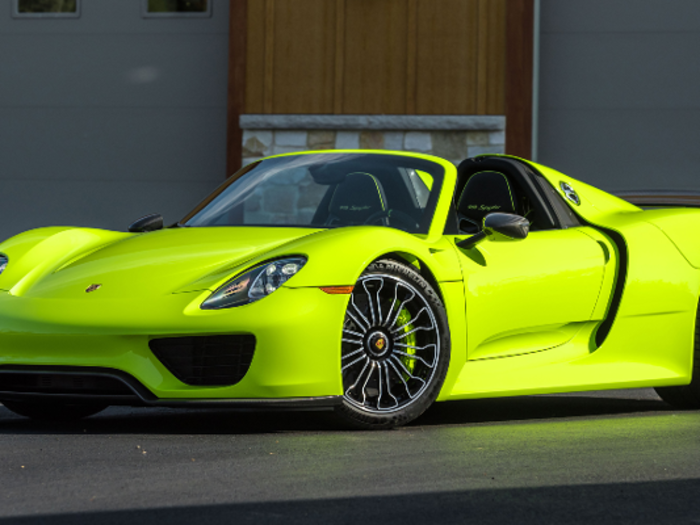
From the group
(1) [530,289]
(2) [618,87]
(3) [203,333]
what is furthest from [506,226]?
(2) [618,87]

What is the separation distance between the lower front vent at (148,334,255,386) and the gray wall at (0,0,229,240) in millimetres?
9037

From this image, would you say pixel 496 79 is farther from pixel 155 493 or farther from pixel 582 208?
pixel 155 493

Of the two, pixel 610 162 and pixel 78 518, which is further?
pixel 610 162

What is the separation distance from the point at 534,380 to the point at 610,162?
8.03m

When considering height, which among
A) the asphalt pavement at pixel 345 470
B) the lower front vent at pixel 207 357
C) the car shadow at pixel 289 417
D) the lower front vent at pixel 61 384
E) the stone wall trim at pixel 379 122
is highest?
the stone wall trim at pixel 379 122

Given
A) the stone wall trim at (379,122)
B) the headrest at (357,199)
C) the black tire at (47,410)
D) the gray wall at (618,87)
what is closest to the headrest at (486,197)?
the headrest at (357,199)

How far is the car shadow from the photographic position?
15.2 ft

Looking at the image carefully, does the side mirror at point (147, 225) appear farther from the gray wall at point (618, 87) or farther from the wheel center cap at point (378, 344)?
the gray wall at point (618, 87)

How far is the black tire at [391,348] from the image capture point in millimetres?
4410

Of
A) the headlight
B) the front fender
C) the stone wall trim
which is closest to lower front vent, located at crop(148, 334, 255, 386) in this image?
the headlight

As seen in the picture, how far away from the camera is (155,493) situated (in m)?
3.23

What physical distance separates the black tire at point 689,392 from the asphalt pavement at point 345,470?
19.6 inches

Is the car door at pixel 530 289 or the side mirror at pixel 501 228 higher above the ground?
the side mirror at pixel 501 228

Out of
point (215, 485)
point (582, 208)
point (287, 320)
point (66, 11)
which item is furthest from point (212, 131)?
point (215, 485)
